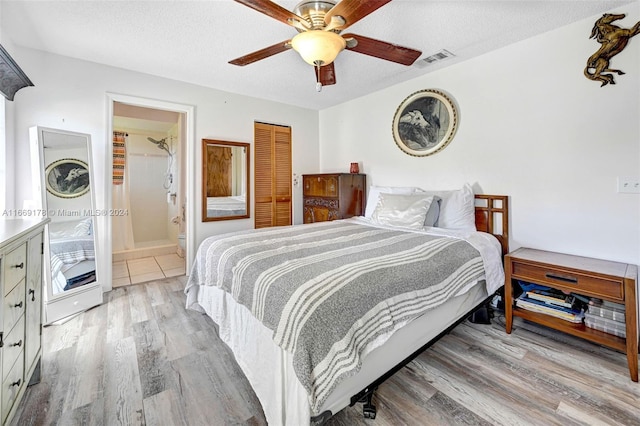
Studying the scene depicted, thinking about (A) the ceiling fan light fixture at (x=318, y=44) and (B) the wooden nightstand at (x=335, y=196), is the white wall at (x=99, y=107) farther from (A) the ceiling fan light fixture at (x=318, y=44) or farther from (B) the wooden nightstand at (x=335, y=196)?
(A) the ceiling fan light fixture at (x=318, y=44)

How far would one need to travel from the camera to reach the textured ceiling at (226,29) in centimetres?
205

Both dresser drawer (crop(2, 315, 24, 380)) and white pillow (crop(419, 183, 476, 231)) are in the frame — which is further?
white pillow (crop(419, 183, 476, 231))

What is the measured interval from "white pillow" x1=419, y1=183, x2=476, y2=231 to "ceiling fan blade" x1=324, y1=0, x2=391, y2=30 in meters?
Answer: 1.97

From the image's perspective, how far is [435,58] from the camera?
9.37ft

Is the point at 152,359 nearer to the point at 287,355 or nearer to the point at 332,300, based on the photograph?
the point at 287,355

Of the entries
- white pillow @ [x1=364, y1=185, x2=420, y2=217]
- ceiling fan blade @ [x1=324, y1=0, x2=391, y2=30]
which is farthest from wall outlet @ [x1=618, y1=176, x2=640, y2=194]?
ceiling fan blade @ [x1=324, y1=0, x2=391, y2=30]

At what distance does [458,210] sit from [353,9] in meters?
2.06

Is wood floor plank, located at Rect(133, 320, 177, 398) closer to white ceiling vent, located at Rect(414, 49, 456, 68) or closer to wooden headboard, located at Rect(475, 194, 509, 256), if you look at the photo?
wooden headboard, located at Rect(475, 194, 509, 256)

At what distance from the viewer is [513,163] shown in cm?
266

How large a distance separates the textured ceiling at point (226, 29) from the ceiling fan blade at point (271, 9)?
50 centimetres

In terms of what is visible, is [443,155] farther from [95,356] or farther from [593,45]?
[95,356]

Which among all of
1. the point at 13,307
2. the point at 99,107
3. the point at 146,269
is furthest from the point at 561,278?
the point at 146,269

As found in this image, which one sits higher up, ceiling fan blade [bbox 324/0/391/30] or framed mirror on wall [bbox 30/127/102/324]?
ceiling fan blade [bbox 324/0/391/30]

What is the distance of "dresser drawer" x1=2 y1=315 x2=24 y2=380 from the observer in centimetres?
117
